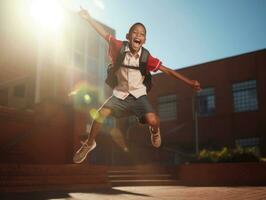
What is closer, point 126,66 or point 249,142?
point 126,66

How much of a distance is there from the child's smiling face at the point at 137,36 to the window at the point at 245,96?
24.1 m

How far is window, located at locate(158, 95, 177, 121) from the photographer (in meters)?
30.1

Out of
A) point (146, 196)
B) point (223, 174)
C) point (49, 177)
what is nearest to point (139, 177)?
point (223, 174)

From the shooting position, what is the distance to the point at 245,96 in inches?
1037

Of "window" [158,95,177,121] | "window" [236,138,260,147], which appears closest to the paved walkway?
"window" [236,138,260,147]

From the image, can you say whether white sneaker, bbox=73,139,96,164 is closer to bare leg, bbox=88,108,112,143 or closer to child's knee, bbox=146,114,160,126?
bare leg, bbox=88,108,112,143

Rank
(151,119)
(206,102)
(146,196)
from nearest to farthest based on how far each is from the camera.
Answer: (151,119)
(146,196)
(206,102)

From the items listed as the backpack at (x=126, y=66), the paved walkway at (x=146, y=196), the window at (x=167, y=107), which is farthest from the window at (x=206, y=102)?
the backpack at (x=126, y=66)

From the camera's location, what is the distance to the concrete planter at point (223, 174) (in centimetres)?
1413

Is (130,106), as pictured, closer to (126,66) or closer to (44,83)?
(126,66)

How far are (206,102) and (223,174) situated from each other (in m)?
14.0

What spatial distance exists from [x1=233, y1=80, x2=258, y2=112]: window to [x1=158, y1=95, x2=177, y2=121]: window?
17.8 feet

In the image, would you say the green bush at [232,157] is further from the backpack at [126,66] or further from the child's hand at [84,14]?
the child's hand at [84,14]

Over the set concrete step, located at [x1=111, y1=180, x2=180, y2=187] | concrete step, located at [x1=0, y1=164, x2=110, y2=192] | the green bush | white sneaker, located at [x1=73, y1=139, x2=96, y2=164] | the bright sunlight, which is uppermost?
the bright sunlight
